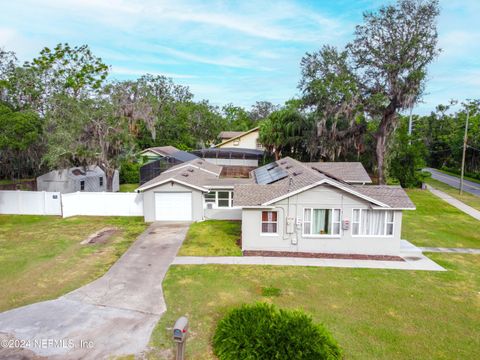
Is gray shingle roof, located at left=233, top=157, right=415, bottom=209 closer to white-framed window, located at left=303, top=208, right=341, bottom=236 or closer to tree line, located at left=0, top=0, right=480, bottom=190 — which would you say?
white-framed window, located at left=303, top=208, right=341, bottom=236

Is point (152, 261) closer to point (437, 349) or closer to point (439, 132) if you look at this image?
point (437, 349)

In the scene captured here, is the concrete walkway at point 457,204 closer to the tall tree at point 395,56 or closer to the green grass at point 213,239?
the tall tree at point 395,56

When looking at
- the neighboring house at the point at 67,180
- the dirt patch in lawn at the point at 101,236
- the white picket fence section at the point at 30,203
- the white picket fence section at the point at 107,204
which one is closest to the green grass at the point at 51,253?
the dirt patch in lawn at the point at 101,236

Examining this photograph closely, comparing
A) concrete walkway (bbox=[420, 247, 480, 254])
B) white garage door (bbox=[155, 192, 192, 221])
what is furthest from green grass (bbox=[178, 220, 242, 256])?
concrete walkway (bbox=[420, 247, 480, 254])

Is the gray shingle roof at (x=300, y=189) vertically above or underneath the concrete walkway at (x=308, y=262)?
above

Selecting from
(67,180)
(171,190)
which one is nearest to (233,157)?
(67,180)
